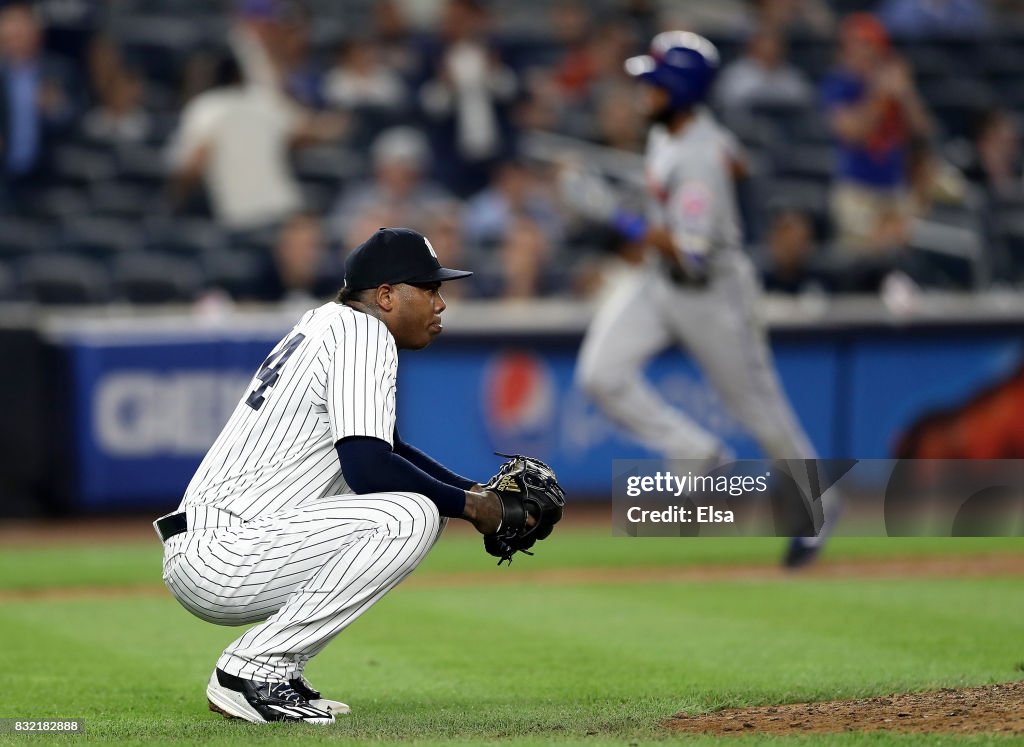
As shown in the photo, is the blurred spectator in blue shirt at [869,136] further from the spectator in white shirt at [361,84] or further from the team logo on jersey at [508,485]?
the team logo on jersey at [508,485]

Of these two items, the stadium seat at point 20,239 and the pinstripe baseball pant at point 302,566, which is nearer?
the pinstripe baseball pant at point 302,566

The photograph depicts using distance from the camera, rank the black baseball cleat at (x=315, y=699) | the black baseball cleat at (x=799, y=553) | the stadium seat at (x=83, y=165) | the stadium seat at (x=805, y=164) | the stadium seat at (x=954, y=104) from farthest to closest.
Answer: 1. the stadium seat at (x=954, y=104)
2. the stadium seat at (x=805, y=164)
3. the stadium seat at (x=83, y=165)
4. the black baseball cleat at (x=799, y=553)
5. the black baseball cleat at (x=315, y=699)

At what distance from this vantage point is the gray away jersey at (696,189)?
8.51 meters

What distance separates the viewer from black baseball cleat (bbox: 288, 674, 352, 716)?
4883 millimetres

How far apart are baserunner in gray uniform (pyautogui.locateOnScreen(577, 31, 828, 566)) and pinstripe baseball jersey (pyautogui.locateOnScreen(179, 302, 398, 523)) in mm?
3945

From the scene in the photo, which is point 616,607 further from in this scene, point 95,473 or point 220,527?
point 95,473

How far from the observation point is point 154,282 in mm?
11078

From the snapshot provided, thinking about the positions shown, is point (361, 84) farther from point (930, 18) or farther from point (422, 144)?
point (930, 18)

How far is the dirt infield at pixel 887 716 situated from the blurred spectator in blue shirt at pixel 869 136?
778 centimetres

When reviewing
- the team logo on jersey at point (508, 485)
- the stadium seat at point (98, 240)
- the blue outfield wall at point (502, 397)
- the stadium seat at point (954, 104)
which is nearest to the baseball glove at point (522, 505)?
the team logo on jersey at point (508, 485)

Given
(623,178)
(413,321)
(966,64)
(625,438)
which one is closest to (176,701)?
(413,321)

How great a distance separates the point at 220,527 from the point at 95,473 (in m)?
5.95

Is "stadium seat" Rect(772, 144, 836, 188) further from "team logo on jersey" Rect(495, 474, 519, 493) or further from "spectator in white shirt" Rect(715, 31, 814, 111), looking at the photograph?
"team logo on jersey" Rect(495, 474, 519, 493)

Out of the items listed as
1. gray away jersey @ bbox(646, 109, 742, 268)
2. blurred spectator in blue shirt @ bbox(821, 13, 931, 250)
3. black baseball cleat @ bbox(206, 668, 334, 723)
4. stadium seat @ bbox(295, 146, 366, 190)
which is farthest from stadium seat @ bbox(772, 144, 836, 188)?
black baseball cleat @ bbox(206, 668, 334, 723)
